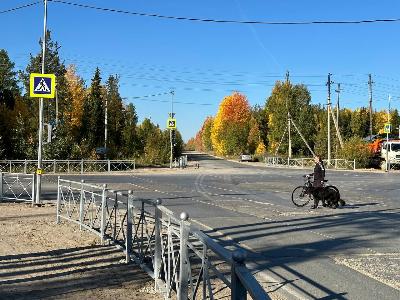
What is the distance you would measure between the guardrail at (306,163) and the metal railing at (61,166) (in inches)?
882

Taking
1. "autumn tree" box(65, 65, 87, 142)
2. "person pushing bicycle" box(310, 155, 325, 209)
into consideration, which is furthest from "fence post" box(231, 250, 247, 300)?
"autumn tree" box(65, 65, 87, 142)

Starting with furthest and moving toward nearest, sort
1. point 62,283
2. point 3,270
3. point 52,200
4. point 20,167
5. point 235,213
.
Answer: point 20,167 → point 52,200 → point 235,213 → point 3,270 → point 62,283

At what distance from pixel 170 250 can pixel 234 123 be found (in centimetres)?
8346

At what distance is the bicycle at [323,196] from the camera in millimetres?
→ 17562

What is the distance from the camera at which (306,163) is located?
61.1 meters

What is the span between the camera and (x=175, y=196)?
21.5 m

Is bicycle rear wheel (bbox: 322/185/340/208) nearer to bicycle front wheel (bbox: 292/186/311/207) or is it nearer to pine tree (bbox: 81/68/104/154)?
bicycle front wheel (bbox: 292/186/311/207)

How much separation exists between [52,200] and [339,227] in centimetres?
1118

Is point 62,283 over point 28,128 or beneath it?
beneath

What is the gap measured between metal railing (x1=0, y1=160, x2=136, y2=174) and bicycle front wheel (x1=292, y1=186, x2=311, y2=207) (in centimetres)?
2488

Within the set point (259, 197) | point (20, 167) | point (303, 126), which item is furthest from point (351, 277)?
point (303, 126)

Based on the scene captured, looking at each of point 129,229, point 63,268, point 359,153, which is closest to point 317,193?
point 129,229

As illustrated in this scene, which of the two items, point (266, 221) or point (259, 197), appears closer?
point (266, 221)

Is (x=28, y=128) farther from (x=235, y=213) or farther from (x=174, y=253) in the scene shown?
(x=174, y=253)
